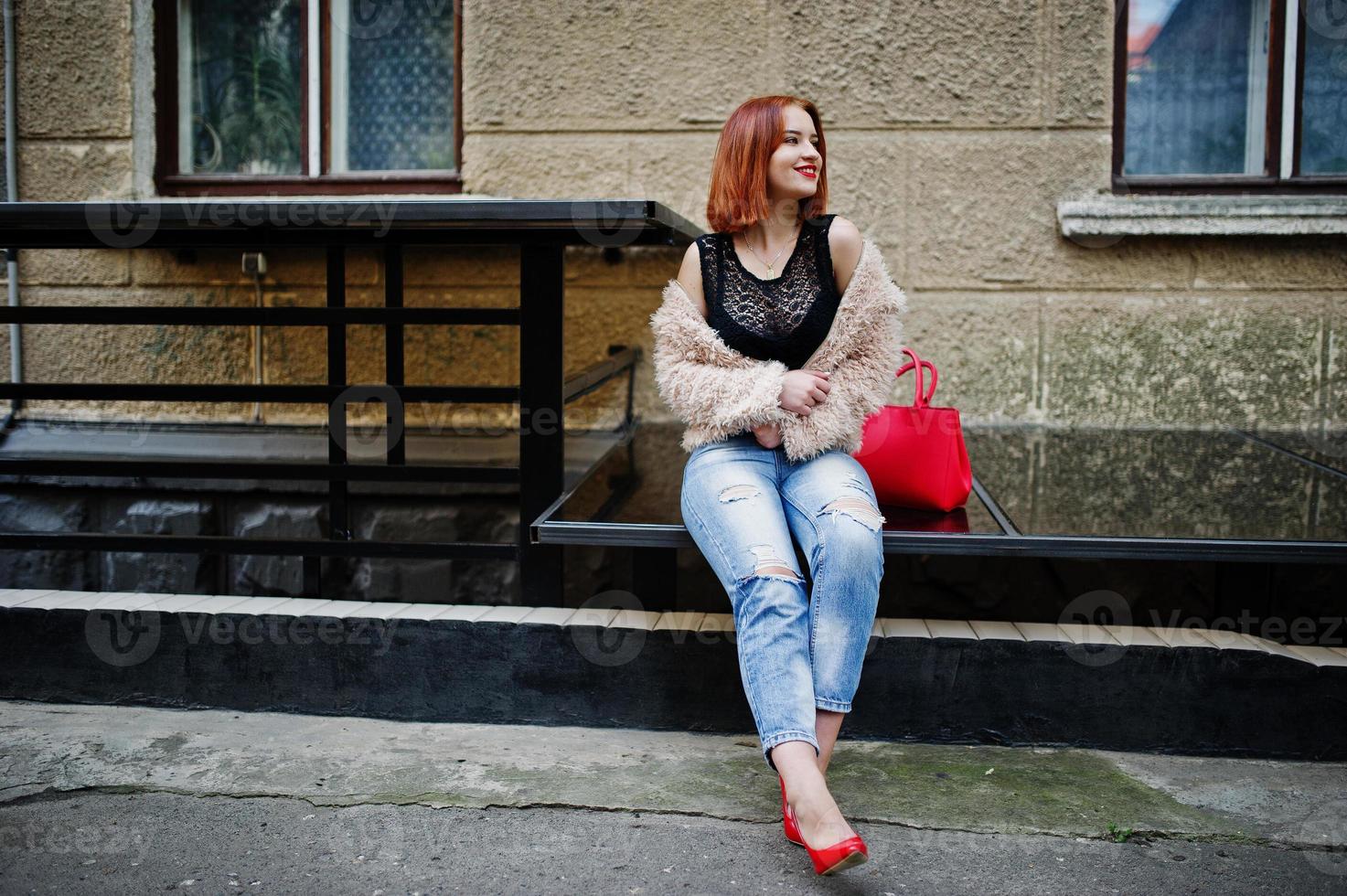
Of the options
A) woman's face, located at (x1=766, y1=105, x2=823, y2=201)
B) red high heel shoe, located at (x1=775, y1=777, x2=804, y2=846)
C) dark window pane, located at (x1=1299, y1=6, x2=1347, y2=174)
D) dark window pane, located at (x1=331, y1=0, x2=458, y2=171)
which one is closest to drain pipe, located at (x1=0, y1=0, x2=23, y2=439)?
dark window pane, located at (x1=331, y1=0, x2=458, y2=171)

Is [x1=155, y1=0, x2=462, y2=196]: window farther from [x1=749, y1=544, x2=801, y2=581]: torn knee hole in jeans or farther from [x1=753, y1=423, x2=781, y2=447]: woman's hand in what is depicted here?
[x1=749, y1=544, x2=801, y2=581]: torn knee hole in jeans

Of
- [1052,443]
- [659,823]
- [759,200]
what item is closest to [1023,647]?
[659,823]

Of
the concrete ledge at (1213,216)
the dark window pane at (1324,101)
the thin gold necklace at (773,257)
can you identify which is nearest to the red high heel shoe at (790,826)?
the thin gold necklace at (773,257)

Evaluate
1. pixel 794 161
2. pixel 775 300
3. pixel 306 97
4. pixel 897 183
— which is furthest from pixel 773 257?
pixel 306 97

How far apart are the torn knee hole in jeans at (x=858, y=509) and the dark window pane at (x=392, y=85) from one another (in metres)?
3.10

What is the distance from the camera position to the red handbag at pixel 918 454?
9.71ft

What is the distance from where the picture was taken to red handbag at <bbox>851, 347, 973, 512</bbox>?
2961 mm

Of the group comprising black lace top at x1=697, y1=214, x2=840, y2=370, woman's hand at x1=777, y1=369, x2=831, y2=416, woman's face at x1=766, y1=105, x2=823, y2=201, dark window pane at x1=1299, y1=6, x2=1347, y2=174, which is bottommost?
woman's hand at x1=777, y1=369, x2=831, y2=416

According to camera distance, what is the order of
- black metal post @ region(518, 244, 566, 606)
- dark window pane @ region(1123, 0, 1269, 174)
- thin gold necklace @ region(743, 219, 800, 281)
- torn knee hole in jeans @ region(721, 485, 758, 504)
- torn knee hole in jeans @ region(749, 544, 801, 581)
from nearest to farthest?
torn knee hole in jeans @ region(749, 544, 801, 581) → torn knee hole in jeans @ region(721, 485, 758, 504) → thin gold necklace @ region(743, 219, 800, 281) → black metal post @ region(518, 244, 566, 606) → dark window pane @ region(1123, 0, 1269, 174)

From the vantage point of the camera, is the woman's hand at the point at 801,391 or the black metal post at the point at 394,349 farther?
the black metal post at the point at 394,349

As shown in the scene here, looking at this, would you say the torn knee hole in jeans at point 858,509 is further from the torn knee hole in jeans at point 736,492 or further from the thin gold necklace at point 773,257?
A: the thin gold necklace at point 773,257

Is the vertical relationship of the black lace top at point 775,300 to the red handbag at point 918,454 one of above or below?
above

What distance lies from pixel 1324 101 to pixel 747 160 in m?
3.16

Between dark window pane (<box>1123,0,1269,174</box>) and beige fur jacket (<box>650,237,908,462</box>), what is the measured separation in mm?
2483
